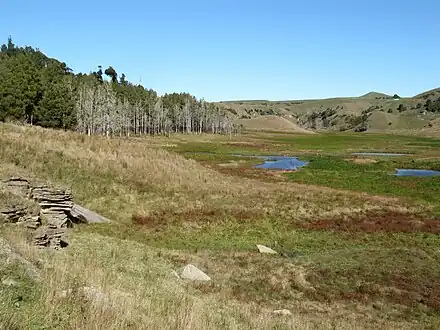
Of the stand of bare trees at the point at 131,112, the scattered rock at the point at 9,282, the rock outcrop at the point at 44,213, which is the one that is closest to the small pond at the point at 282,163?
the stand of bare trees at the point at 131,112

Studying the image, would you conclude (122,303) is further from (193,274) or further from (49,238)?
(193,274)

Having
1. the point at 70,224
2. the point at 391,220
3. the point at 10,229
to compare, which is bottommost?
the point at 391,220

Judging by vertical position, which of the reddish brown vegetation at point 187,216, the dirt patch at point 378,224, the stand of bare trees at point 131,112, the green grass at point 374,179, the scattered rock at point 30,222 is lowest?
the green grass at point 374,179

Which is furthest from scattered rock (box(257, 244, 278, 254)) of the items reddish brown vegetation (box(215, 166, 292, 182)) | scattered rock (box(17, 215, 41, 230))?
reddish brown vegetation (box(215, 166, 292, 182))

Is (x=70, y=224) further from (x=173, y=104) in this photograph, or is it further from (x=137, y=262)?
(x=173, y=104)

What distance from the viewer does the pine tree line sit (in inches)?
3189

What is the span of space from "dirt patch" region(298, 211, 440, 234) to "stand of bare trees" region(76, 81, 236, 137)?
283ft

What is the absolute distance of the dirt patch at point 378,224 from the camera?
31.2 meters

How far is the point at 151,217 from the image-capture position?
30922 mm

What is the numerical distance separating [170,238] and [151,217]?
4.76m

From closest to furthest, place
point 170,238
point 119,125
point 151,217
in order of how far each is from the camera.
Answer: point 170,238
point 151,217
point 119,125

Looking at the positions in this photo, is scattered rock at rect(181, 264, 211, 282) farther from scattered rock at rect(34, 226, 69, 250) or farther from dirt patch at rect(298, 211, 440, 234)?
dirt patch at rect(298, 211, 440, 234)

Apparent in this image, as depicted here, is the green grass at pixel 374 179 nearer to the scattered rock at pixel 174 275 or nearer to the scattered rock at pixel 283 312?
the scattered rock at pixel 283 312

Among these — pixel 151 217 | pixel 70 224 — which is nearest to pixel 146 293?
pixel 70 224
